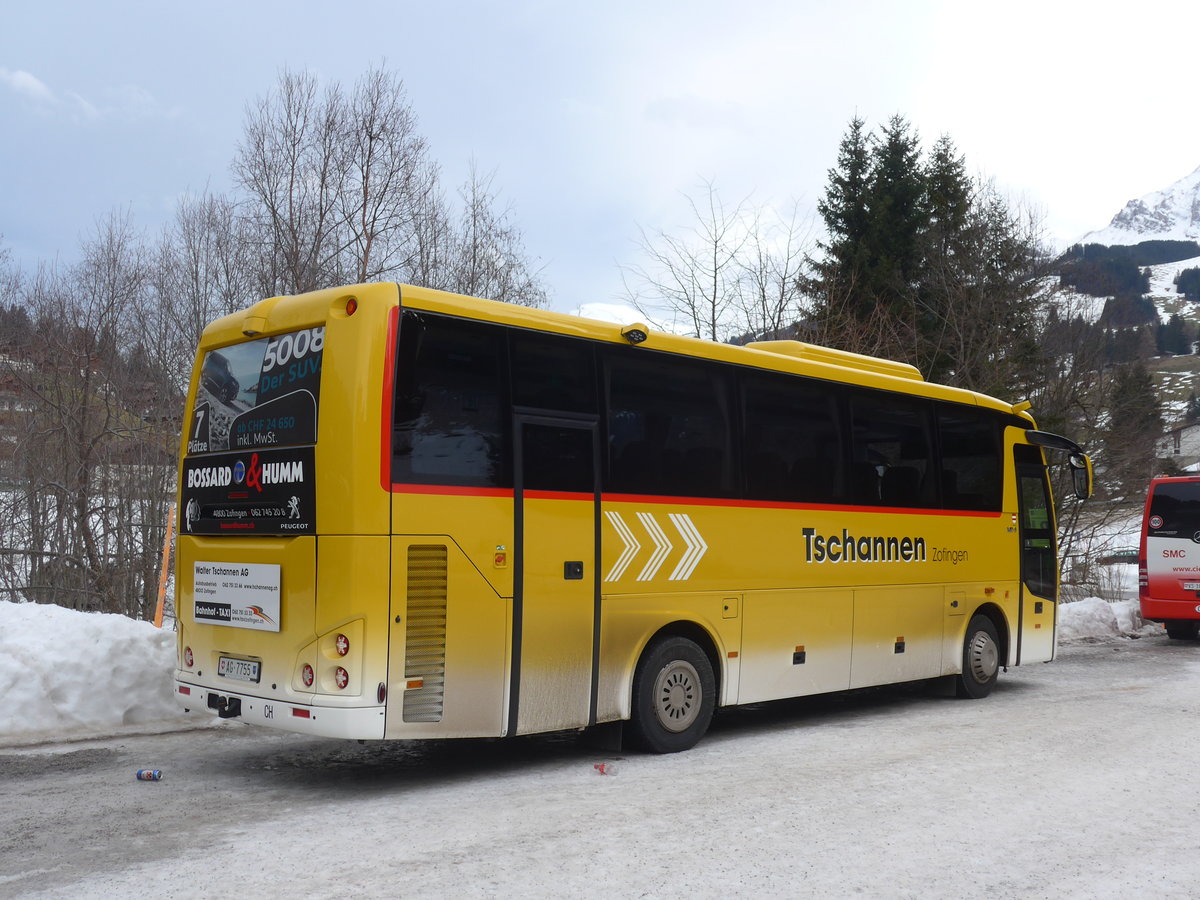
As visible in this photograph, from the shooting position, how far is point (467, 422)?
7422 millimetres

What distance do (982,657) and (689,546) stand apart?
517cm

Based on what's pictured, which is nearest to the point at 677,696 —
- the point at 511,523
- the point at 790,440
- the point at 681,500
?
the point at 681,500

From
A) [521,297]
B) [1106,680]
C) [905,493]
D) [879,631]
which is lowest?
[1106,680]

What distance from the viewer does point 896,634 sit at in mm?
11102

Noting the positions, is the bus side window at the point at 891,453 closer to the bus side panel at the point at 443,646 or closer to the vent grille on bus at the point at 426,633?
the bus side panel at the point at 443,646

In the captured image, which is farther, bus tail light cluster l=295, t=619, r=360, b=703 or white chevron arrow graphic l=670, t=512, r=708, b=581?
white chevron arrow graphic l=670, t=512, r=708, b=581

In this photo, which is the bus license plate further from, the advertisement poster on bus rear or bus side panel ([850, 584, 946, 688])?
bus side panel ([850, 584, 946, 688])

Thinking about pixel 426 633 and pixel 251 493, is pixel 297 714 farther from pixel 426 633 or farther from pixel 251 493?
pixel 251 493

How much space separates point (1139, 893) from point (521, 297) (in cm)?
2007

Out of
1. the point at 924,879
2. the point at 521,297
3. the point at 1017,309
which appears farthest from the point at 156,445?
the point at 1017,309

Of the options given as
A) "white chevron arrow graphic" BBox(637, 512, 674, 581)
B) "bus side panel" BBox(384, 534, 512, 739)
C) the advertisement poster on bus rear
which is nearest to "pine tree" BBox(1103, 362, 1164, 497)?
"white chevron arrow graphic" BBox(637, 512, 674, 581)

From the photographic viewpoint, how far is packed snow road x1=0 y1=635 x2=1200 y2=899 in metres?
5.34

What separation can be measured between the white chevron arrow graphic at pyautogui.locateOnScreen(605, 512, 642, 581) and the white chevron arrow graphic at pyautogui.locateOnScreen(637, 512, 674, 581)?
0.49ft

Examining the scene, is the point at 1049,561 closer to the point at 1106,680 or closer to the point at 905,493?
the point at 1106,680
